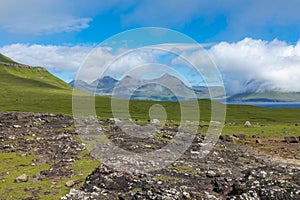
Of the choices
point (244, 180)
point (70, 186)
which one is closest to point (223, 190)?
point (244, 180)

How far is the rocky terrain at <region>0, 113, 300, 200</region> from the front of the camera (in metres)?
21.8

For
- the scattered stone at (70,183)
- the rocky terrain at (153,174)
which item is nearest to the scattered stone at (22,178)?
the rocky terrain at (153,174)

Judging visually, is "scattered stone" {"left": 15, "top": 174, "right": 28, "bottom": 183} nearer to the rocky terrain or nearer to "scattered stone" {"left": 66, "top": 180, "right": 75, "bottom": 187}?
the rocky terrain

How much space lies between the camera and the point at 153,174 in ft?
92.8

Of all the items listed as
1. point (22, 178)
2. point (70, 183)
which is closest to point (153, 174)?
point (70, 183)

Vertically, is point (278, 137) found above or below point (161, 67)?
below

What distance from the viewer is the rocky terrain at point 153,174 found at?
860 inches

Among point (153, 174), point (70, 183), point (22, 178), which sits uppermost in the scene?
point (153, 174)

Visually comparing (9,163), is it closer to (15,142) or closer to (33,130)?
(15,142)

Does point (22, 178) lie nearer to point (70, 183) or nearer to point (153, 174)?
point (70, 183)

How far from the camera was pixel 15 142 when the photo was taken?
44.0 meters

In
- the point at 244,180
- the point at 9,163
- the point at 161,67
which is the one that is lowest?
the point at 9,163

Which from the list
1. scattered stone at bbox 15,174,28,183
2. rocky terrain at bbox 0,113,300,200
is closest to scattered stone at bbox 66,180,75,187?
rocky terrain at bbox 0,113,300,200

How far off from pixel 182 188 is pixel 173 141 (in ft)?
76.3
